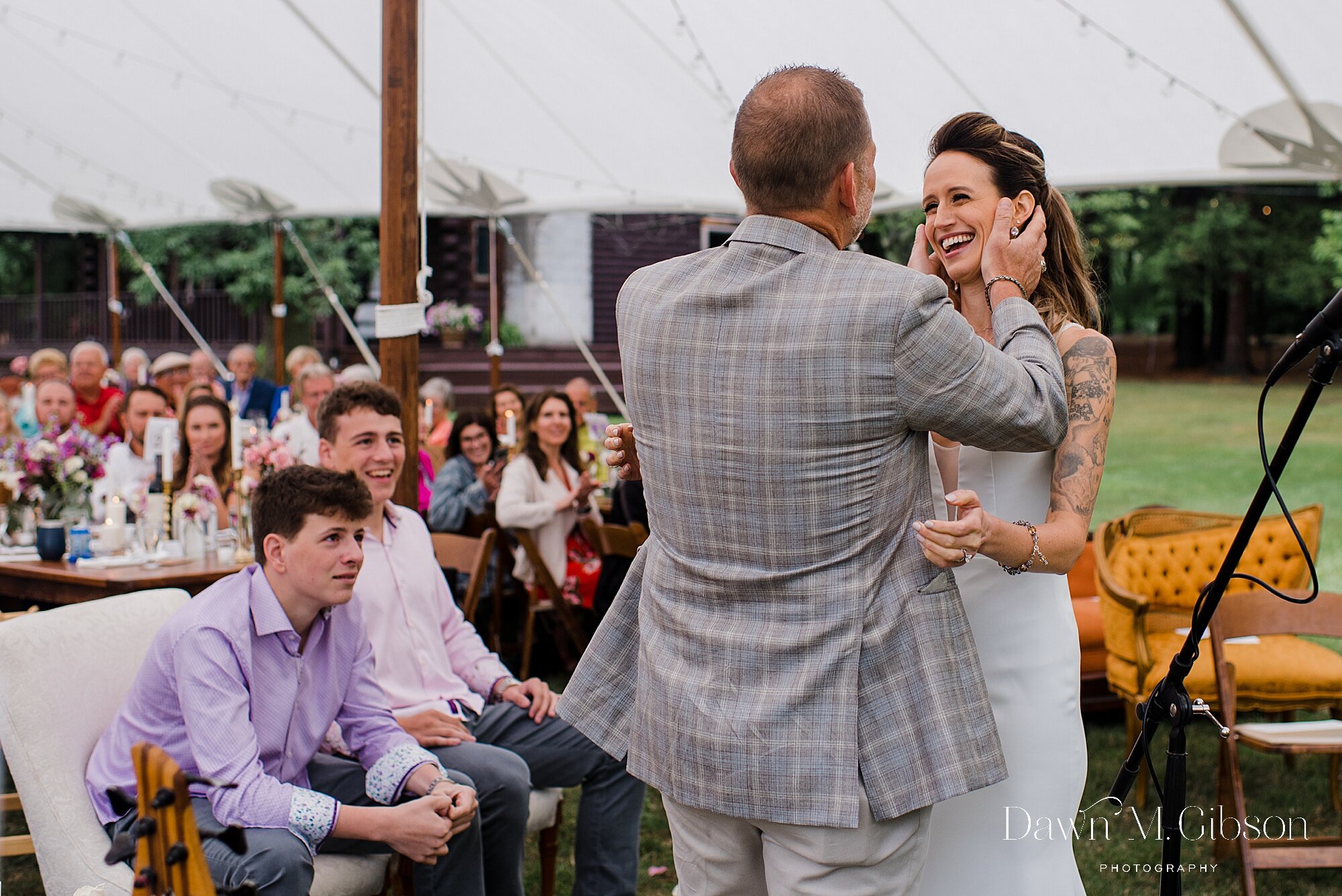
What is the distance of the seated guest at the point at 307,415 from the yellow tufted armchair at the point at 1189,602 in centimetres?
403

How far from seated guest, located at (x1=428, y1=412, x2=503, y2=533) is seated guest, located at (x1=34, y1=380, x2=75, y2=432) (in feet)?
8.64

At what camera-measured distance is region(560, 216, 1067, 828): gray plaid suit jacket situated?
152 centimetres

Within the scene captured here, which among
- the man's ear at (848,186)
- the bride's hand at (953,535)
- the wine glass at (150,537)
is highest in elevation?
the man's ear at (848,186)

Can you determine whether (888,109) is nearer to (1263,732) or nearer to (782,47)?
(782,47)

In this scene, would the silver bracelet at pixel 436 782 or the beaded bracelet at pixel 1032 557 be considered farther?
the silver bracelet at pixel 436 782

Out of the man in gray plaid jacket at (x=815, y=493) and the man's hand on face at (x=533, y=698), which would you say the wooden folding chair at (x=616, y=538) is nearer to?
the man's hand on face at (x=533, y=698)

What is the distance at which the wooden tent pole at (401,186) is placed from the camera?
3916mm

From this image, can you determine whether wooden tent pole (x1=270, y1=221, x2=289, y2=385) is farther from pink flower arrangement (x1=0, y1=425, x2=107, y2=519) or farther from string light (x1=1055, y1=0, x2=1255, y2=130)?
string light (x1=1055, y1=0, x2=1255, y2=130)

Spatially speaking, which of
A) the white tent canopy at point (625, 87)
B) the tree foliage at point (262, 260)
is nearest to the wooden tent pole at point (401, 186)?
the white tent canopy at point (625, 87)

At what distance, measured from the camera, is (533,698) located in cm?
338

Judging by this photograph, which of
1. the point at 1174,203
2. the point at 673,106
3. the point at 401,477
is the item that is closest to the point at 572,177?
the point at 673,106

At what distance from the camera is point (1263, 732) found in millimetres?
3848

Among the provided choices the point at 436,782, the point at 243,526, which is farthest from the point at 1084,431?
the point at 243,526

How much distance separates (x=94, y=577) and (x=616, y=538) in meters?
2.13
